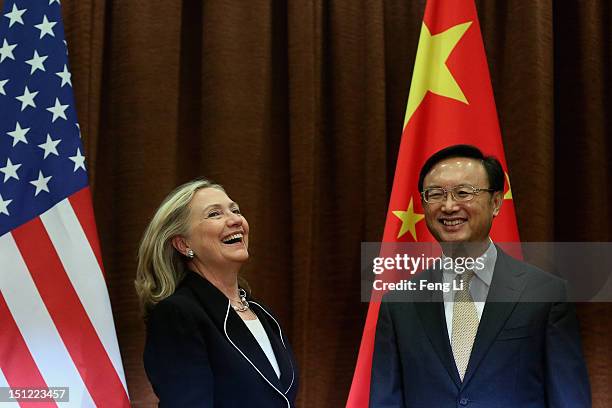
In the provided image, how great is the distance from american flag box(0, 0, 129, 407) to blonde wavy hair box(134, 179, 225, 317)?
2.31ft

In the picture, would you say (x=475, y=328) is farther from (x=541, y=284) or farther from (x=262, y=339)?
(x=262, y=339)

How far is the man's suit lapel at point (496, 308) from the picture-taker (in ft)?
6.70

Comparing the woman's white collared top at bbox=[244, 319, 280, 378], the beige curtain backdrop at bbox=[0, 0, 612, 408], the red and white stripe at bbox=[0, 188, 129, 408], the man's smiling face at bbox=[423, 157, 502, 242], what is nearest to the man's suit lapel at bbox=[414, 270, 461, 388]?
the man's smiling face at bbox=[423, 157, 502, 242]

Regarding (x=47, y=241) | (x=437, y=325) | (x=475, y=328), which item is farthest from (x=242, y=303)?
(x=47, y=241)

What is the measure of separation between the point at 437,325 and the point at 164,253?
78 centimetres

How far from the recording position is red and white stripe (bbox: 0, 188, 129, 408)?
2709 millimetres

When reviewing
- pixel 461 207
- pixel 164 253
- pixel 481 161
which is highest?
pixel 481 161

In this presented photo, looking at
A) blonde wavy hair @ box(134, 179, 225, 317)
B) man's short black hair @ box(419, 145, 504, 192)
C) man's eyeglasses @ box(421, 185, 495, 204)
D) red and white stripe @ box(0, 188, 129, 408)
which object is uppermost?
man's short black hair @ box(419, 145, 504, 192)

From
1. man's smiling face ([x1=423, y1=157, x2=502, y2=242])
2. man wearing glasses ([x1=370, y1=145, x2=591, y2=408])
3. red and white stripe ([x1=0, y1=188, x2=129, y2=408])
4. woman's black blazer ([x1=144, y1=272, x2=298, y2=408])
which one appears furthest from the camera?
red and white stripe ([x1=0, y1=188, x2=129, y2=408])

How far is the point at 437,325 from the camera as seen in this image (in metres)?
2.12

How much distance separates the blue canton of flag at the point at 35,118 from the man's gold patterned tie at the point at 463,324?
145cm

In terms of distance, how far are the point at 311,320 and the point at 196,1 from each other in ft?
4.85

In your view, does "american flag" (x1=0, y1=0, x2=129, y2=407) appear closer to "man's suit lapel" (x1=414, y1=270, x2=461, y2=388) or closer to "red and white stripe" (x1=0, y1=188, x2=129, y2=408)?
"red and white stripe" (x1=0, y1=188, x2=129, y2=408)

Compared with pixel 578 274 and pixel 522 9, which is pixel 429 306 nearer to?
pixel 578 274
